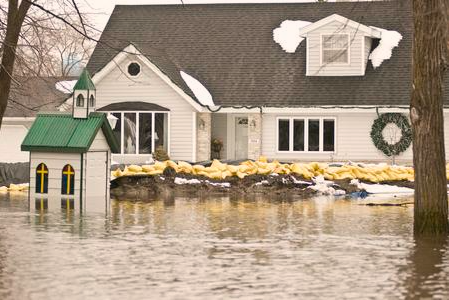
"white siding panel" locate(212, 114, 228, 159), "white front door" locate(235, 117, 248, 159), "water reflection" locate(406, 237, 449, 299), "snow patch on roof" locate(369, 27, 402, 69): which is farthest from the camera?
"white siding panel" locate(212, 114, 228, 159)

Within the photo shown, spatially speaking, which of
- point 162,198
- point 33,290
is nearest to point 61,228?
point 33,290

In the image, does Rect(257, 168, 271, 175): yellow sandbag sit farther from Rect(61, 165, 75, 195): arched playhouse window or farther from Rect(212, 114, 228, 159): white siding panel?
Rect(212, 114, 228, 159): white siding panel

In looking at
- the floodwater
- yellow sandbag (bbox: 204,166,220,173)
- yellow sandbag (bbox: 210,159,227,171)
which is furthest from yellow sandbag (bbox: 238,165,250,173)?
the floodwater

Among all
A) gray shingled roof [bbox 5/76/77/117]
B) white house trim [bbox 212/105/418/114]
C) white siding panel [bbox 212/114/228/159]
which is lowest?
white siding panel [bbox 212/114/228/159]

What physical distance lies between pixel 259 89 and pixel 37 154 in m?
17.7

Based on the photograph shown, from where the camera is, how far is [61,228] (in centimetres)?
1992

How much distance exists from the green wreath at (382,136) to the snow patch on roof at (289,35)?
5487 millimetres

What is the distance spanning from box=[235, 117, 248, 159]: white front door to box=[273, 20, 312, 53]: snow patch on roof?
3.60 meters

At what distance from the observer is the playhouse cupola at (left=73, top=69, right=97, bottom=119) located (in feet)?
89.0

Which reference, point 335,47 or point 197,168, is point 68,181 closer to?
point 197,168

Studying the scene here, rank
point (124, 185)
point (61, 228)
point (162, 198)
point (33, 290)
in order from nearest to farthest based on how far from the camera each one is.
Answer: point (33, 290) < point (61, 228) < point (162, 198) < point (124, 185)

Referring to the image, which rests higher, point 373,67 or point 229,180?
point 373,67

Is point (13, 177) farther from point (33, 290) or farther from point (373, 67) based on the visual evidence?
point (33, 290)

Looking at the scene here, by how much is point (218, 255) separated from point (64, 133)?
483 inches
